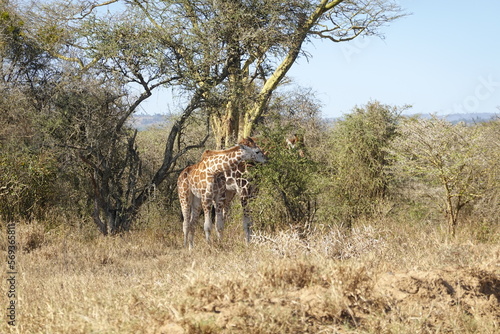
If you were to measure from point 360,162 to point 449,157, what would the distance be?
11.9ft

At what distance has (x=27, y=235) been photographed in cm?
1148

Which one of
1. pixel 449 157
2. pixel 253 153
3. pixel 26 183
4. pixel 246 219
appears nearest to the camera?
pixel 253 153

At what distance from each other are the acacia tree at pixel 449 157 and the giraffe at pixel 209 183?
3.15 metres

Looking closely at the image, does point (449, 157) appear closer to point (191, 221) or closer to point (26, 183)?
point (191, 221)

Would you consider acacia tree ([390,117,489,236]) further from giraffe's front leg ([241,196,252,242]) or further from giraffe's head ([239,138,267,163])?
giraffe's front leg ([241,196,252,242])

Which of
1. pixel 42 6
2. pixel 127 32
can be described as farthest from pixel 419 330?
pixel 42 6

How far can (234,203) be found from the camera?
1397 cm

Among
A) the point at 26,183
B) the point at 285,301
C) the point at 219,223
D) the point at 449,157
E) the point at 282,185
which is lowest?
the point at 285,301

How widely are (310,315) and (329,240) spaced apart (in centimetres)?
306

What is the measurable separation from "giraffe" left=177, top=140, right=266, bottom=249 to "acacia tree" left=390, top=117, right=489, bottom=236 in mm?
3153

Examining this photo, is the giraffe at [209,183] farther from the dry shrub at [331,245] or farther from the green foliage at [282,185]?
the dry shrub at [331,245]

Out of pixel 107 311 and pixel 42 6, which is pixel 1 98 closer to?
pixel 42 6

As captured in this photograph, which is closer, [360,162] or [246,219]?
[246,219]

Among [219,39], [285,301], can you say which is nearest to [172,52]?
[219,39]
